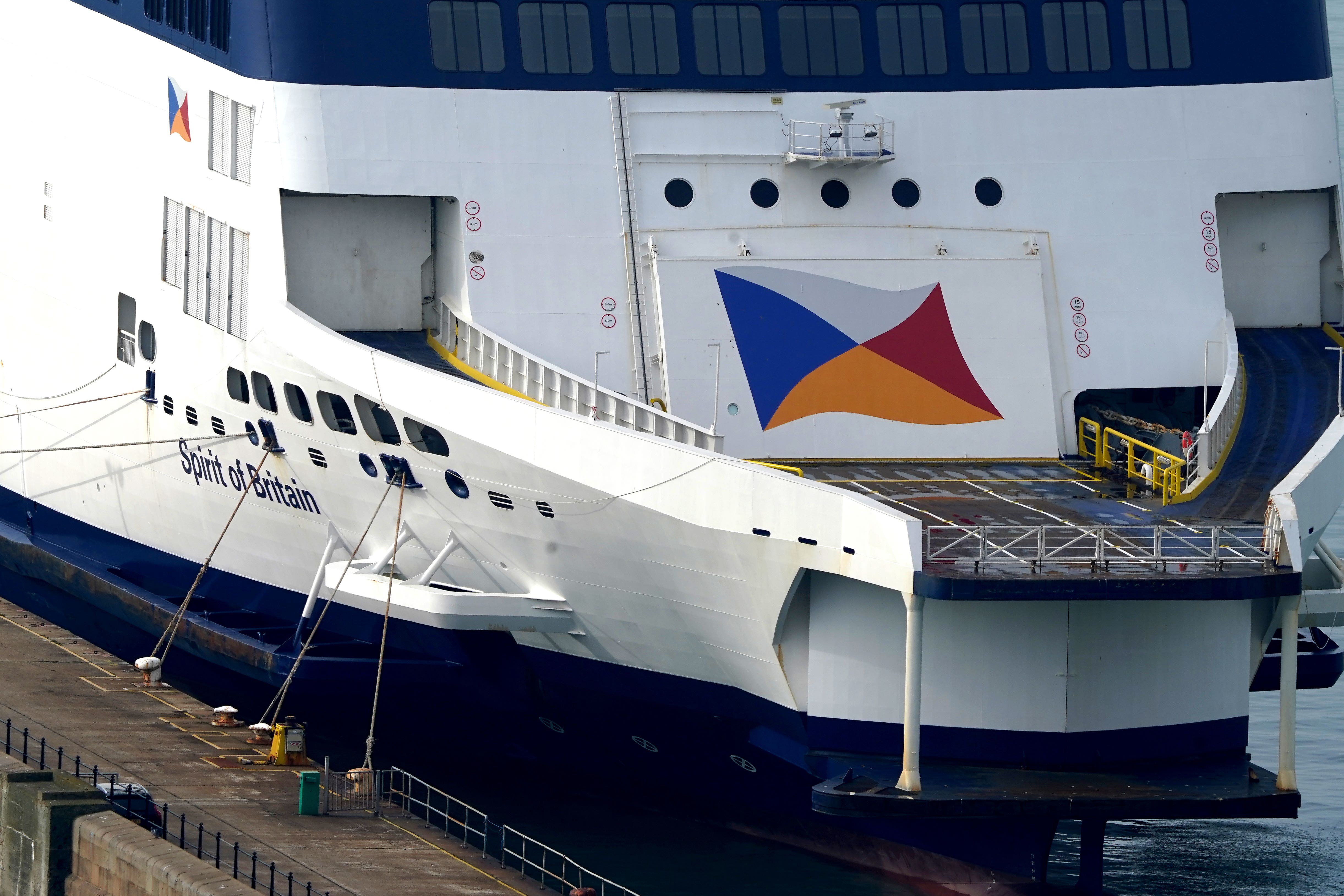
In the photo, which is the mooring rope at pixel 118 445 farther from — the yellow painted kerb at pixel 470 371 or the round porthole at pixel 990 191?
the round porthole at pixel 990 191

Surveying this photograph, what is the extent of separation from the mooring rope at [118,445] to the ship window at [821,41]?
310 inches

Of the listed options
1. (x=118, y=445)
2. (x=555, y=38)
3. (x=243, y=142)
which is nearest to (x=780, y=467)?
(x=555, y=38)

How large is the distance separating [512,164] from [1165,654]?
958 centimetres

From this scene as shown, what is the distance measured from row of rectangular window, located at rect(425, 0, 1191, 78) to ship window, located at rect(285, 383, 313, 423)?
167 inches

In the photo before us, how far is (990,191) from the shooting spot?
29.6m

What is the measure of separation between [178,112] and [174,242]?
1.57 meters

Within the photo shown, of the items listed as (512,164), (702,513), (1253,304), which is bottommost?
(702,513)

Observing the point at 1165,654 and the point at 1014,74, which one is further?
the point at 1014,74

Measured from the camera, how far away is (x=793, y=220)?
29.0 metres

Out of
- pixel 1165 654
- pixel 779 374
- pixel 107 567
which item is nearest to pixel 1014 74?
→ pixel 779 374

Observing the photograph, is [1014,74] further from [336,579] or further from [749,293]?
[336,579]

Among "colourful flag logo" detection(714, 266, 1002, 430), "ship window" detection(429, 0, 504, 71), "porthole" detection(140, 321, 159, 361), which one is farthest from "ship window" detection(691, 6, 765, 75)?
"porthole" detection(140, 321, 159, 361)

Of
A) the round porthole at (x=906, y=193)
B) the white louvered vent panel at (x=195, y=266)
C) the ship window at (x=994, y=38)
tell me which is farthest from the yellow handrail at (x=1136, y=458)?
the white louvered vent panel at (x=195, y=266)

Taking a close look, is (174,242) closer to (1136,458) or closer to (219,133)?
(219,133)
